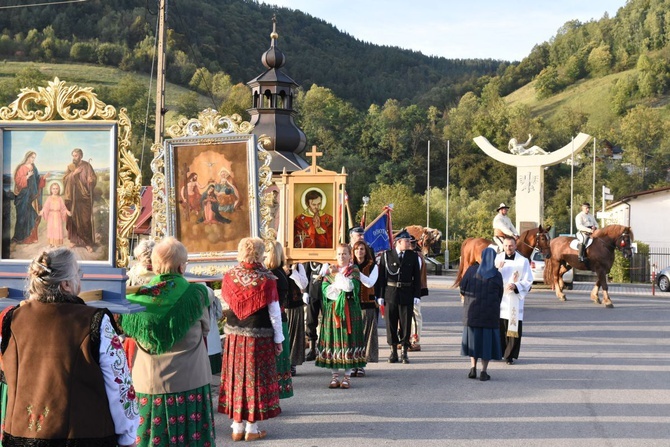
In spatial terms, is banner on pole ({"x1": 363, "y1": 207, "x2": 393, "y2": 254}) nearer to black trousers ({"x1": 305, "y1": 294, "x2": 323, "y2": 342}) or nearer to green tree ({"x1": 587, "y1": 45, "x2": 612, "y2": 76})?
black trousers ({"x1": 305, "y1": 294, "x2": 323, "y2": 342})

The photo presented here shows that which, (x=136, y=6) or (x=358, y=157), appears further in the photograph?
(x=136, y=6)

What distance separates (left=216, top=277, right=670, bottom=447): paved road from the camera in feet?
27.2

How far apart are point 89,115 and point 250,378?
320 cm

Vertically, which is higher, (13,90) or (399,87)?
(399,87)

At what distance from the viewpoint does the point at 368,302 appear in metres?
12.3

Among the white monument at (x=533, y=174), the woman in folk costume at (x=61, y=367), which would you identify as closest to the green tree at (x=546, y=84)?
the white monument at (x=533, y=174)

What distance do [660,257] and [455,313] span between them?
26.2m

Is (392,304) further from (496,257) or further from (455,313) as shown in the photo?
(455,313)

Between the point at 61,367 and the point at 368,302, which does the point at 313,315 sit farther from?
the point at 61,367

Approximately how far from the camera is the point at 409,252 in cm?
1331

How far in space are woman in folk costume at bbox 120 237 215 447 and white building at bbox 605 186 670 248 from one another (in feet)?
148

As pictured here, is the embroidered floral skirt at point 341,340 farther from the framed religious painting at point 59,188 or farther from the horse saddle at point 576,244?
the horse saddle at point 576,244

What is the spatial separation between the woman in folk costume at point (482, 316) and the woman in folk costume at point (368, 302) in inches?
52.3

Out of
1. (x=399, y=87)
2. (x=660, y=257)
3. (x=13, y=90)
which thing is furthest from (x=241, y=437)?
(x=399, y=87)
